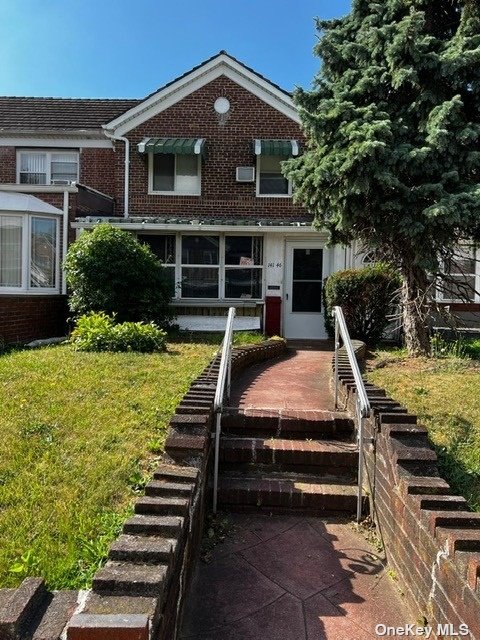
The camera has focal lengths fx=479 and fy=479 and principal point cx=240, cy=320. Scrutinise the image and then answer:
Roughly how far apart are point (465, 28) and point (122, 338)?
750 cm

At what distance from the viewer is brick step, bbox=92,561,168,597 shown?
2.19 m

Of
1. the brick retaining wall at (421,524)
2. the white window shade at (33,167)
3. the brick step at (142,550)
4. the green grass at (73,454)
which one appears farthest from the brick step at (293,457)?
the white window shade at (33,167)

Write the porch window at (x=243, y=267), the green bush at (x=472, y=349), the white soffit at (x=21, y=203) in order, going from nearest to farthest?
the green bush at (x=472, y=349) < the white soffit at (x=21, y=203) < the porch window at (x=243, y=267)

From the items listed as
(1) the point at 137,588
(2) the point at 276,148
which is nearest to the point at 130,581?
(1) the point at 137,588

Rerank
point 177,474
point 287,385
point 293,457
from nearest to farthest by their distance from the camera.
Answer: point 177,474, point 293,457, point 287,385

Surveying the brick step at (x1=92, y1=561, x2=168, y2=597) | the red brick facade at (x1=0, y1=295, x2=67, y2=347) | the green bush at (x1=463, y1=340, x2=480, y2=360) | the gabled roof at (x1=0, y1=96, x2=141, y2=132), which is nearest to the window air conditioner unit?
the gabled roof at (x1=0, y1=96, x2=141, y2=132)

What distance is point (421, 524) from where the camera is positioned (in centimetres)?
295

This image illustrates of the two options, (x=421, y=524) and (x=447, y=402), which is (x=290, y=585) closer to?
(x=421, y=524)

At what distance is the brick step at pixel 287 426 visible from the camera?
4746mm

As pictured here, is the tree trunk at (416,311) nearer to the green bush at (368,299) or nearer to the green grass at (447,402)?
the green grass at (447,402)

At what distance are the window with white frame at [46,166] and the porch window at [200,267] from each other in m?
4.56

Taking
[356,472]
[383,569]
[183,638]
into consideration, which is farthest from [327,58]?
[183,638]

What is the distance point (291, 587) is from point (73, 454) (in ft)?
6.68

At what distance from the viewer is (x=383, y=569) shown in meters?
3.38
